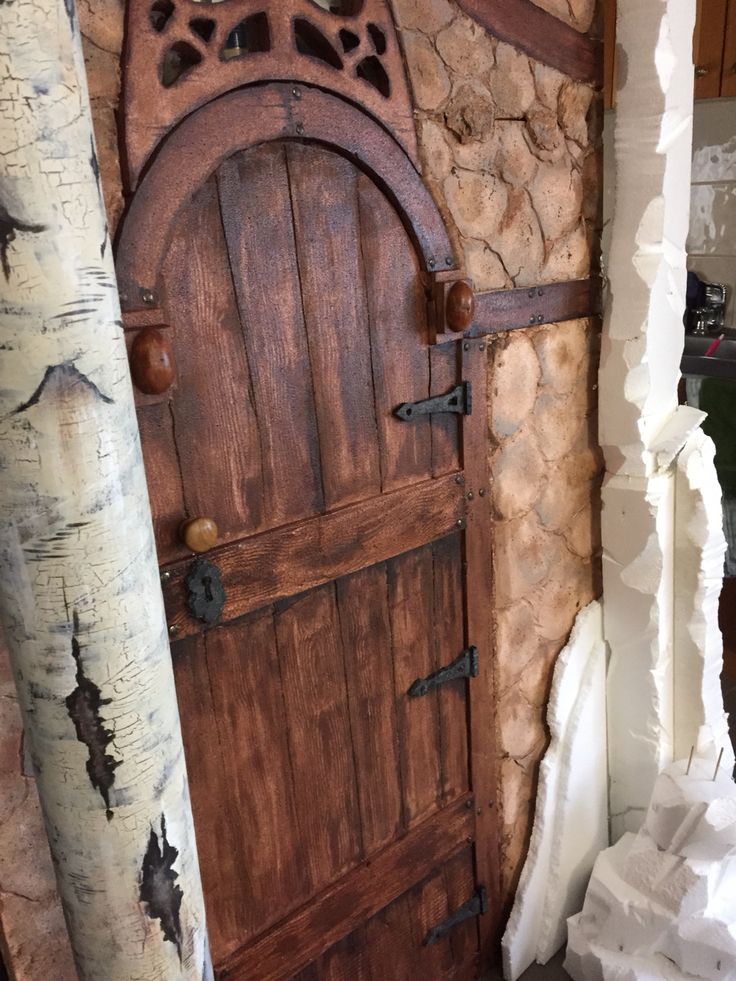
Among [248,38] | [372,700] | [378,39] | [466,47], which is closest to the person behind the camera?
[248,38]

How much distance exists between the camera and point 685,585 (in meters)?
1.81

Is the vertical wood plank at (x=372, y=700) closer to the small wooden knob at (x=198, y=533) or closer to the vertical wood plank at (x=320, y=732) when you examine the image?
the vertical wood plank at (x=320, y=732)

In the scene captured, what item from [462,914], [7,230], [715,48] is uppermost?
[715,48]

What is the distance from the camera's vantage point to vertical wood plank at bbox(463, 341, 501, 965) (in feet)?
4.93

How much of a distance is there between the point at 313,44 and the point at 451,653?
1055 mm

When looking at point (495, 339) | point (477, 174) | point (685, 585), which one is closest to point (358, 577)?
point (495, 339)

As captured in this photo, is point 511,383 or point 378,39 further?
point 511,383

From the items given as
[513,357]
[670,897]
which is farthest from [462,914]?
[513,357]

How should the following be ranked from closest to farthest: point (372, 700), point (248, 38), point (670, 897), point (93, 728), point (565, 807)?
point (93, 728)
point (248, 38)
point (372, 700)
point (670, 897)
point (565, 807)

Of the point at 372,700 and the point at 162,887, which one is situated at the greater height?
the point at 162,887

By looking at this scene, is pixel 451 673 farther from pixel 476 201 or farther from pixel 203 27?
pixel 203 27

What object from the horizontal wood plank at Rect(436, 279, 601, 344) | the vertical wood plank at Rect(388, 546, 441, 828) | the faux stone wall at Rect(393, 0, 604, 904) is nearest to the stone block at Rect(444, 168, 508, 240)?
the faux stone wall at Rect(393, 0, 604, 904)

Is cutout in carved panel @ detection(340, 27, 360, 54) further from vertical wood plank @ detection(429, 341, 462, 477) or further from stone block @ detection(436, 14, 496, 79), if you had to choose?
vertical wood plank @ detection(429, 341, 462, 477)

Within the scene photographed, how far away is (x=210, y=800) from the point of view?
4.08ft
